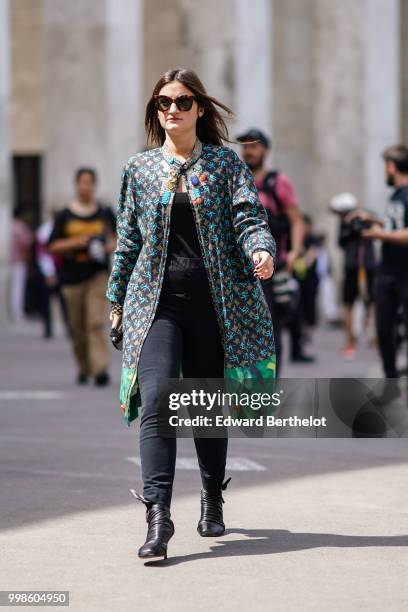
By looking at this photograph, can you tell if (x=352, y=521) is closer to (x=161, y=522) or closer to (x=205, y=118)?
(x=161, y=522)

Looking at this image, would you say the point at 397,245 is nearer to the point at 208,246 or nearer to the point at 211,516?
the point at 211,516

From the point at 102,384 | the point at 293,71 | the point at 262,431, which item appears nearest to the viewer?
the point at 262,431

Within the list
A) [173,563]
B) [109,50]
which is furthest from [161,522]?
[109,50]

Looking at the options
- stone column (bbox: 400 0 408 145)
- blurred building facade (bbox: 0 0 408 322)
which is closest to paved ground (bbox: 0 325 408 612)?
blurred building facade (bbox: 0 0 408 322)

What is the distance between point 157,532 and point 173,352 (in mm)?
672

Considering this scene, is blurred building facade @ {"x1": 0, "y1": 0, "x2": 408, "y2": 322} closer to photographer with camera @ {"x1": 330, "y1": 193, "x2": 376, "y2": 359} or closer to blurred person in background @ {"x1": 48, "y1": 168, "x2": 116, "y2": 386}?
photographer with camera @ {"x1": 330, "y1": 193, "x2": 376, "y2": 359}

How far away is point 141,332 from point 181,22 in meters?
18.1

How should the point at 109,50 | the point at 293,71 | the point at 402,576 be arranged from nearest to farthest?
the point at 402,576, the point at 109,50, the point at 293,71

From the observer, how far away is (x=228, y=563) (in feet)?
18.4

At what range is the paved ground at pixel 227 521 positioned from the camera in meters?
5.14

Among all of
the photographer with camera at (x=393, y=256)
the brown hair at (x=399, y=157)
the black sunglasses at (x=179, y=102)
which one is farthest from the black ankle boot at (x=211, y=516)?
the brown hair at (x=399, y=157)

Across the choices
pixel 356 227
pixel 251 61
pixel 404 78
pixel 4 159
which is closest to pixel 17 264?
pixel 4 159

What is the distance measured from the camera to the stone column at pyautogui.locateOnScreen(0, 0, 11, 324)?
848 inches

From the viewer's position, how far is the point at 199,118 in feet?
20.0
